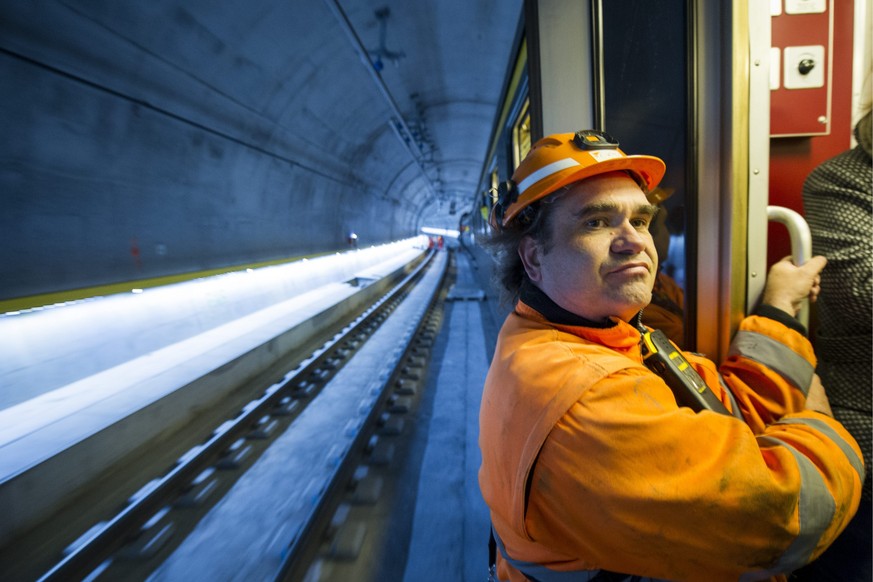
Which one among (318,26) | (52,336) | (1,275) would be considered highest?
(318,26)

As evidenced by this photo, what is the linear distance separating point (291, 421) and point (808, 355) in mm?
4400

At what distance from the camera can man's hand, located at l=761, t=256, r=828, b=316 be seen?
154 cm

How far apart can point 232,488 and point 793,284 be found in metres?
3.91

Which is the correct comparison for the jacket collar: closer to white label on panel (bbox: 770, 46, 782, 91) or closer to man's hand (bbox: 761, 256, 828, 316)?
man's hand (bbox: 761, 256, 828, 316)

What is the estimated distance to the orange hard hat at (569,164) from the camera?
1.37 metres

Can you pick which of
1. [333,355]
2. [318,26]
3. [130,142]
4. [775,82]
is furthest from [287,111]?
[775,82]

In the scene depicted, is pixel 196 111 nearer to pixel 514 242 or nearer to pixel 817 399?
pixel 514 242

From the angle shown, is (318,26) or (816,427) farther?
(318,26)

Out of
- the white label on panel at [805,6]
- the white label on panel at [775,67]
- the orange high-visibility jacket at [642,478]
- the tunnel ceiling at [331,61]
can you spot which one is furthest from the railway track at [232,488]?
the tunnel ceiling at [331,61]

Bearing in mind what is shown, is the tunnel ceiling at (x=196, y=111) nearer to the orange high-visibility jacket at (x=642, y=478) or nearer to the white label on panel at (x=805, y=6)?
the white label on panel at (x=805, y=6)

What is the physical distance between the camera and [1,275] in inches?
144

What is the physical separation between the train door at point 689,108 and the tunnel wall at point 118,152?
424cm

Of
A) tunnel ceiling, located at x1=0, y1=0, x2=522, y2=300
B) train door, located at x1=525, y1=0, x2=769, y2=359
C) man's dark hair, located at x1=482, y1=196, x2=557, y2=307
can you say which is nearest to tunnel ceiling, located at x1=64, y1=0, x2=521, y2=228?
tunnel ceiling, located at x1=0, y1=0, x2=522, y2=300

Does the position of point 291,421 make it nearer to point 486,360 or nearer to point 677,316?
point 486,360
